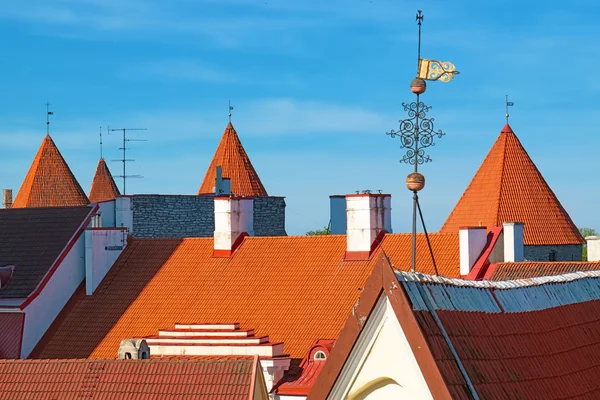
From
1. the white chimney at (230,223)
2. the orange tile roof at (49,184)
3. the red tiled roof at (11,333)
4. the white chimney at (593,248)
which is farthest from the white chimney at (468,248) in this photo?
the orange tile roof at (49,184)

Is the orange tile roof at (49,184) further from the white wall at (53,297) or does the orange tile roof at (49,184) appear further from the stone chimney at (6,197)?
the white wall at (53,297)

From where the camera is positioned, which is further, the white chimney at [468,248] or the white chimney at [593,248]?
the white chimney at [593,248]

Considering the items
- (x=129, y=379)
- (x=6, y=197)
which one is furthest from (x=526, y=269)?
(x=6, y=197)

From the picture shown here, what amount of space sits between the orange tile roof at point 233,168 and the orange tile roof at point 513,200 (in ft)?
33.1

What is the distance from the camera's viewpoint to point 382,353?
10633 mm

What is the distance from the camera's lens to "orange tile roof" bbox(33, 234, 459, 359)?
30266 millimetres

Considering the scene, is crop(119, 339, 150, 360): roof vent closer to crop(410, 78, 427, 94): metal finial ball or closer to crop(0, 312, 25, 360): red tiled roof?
crop(410, 78, 427, 94): metal finial ball

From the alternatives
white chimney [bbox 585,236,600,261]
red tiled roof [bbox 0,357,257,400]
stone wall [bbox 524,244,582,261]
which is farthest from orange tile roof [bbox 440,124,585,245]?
red tiled roof [bbox 0,357,257,400]

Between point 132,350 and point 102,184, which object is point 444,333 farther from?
point 102,184

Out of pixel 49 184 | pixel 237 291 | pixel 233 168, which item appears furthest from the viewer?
pixel 49 184

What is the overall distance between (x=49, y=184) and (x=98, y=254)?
31650mm

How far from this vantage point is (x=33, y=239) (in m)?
35.1

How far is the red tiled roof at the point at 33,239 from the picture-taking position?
33531 millimetres

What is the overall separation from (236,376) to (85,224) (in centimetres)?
1747
